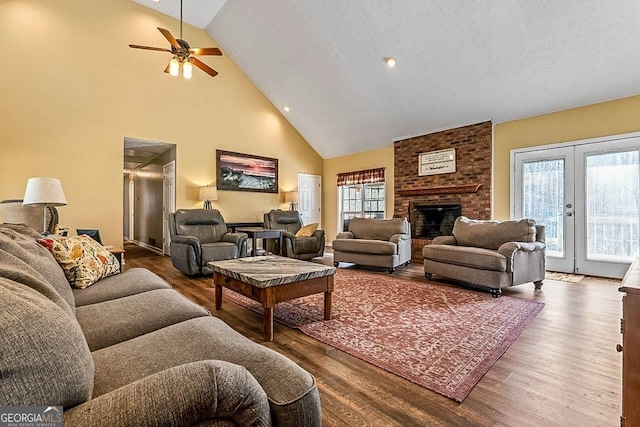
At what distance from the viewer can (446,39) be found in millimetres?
4316

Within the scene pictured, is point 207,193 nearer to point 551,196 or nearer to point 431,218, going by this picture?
point 431,218

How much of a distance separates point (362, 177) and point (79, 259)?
20.4 feet

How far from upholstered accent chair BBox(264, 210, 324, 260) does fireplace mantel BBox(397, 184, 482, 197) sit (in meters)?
2.06

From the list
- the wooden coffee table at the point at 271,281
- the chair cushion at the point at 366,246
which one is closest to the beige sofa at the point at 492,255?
the chair cushion at the point at 366,246

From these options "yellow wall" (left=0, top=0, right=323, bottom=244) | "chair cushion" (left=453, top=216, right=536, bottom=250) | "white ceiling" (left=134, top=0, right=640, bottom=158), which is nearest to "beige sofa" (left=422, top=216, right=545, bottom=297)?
"chair cushion" (left=453, top=216, right=536, bottom=250)

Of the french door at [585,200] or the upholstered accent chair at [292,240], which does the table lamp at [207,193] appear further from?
the french door at [585,200]

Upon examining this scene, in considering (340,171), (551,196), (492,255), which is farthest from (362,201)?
(492,255)

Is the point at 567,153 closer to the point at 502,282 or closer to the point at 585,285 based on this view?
the point at 585,285

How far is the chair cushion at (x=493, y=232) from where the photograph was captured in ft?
12.4

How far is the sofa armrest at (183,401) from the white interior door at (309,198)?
726 centimetres

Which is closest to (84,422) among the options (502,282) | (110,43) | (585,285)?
(502,282)

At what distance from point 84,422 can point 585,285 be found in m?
5.13

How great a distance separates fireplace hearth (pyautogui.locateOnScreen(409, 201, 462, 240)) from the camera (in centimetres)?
612

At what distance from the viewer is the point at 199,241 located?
4.52 meters
